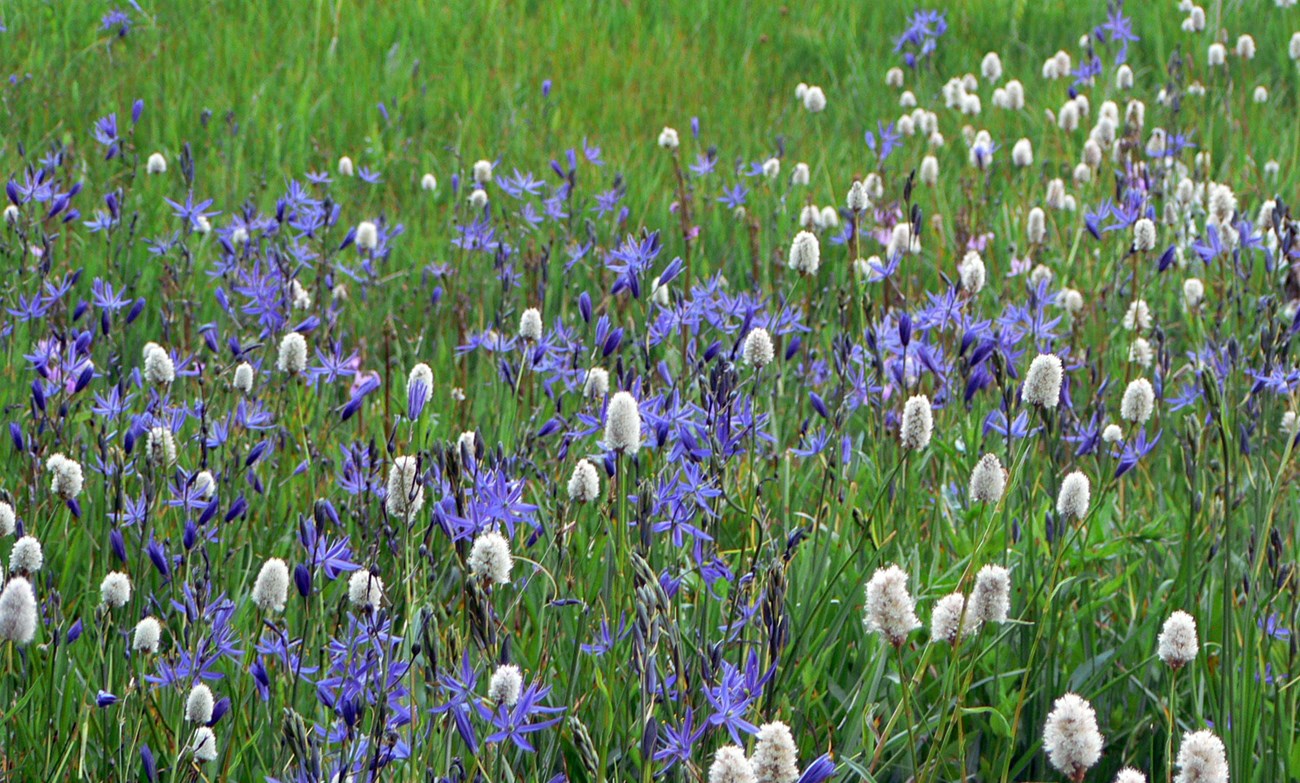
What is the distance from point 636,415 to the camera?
1.54m

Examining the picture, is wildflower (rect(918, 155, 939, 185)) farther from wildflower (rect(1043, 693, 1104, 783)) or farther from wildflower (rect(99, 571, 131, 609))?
wildflower (rect(1043, 693, 1104, 783))

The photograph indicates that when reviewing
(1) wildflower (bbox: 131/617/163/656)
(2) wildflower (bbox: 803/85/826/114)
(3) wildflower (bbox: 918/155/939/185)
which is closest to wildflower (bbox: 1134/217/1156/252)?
(3) wildflower (bbox: 918/155/939/185)

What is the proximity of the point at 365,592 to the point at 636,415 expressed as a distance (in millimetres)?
406

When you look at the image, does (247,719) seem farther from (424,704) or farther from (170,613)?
(424,704)

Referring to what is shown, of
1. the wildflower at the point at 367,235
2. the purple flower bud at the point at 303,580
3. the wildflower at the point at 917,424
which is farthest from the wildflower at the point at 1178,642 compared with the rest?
the wildflower at the point at 367,235

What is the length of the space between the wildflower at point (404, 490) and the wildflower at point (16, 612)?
390 mm

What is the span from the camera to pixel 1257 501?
1.47 m

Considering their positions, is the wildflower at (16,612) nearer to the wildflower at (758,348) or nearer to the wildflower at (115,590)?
the wildflower at (115,590)

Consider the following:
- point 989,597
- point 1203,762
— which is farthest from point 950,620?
point 1203,762

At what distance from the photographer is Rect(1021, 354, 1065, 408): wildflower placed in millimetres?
1712

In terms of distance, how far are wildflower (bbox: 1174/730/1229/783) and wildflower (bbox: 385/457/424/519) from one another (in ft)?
2.75

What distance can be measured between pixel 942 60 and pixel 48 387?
202 inches

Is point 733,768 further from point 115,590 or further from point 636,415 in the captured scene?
point 115,590

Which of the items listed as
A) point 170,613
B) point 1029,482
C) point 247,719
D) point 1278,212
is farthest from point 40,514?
point 1278,212
